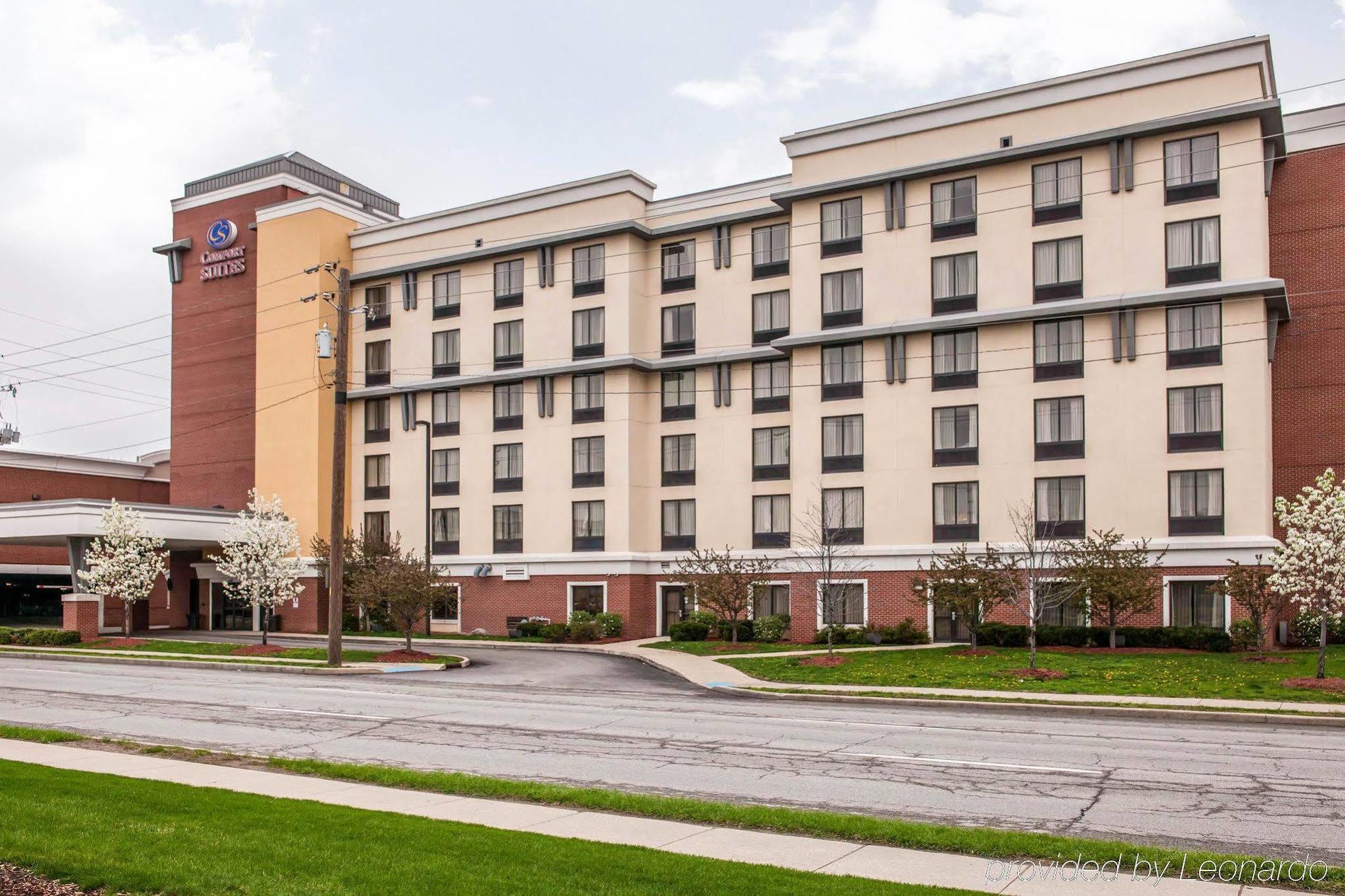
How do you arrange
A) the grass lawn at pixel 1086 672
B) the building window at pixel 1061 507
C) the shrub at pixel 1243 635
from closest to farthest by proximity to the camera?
the grass lawn at pixel 1086 672 → the shrub at pixel 1243 635 → the building window at pixel 1061 507

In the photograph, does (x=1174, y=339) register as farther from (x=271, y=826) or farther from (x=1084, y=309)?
(x=271, y=826)

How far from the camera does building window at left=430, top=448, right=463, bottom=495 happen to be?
55062 millimetres

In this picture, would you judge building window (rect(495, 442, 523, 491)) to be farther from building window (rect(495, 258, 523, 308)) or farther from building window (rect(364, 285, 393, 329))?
building window (rect(364, 285, 393, 329))

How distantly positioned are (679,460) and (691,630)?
856 cm

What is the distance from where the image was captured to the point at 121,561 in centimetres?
4700

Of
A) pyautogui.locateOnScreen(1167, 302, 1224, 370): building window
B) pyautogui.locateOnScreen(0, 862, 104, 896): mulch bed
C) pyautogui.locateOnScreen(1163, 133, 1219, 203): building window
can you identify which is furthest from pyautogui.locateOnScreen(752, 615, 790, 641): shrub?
pyautogui.locateOnScreen(0, 862, 104, 896): mulch bed

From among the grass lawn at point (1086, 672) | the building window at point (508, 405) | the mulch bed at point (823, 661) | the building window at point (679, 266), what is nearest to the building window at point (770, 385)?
the building window at point (679, 266)

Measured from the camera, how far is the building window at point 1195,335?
127 feet

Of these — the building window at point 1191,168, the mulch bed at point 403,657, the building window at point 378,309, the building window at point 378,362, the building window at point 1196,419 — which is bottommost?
the mulch bed at point 403,657

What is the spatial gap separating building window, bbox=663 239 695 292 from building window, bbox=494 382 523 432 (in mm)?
8187

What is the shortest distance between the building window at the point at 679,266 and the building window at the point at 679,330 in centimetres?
87

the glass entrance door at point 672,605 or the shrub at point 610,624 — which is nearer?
the shrub at point 610,624

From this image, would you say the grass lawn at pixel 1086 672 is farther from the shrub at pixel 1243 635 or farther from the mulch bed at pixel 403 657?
the mulch bed at pixel 403 657

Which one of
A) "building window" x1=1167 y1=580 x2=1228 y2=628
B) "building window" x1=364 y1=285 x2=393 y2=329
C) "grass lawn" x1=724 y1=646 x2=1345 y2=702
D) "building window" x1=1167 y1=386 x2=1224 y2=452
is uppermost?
"building window" x1=364 y1=285 x2=393 y2=329
